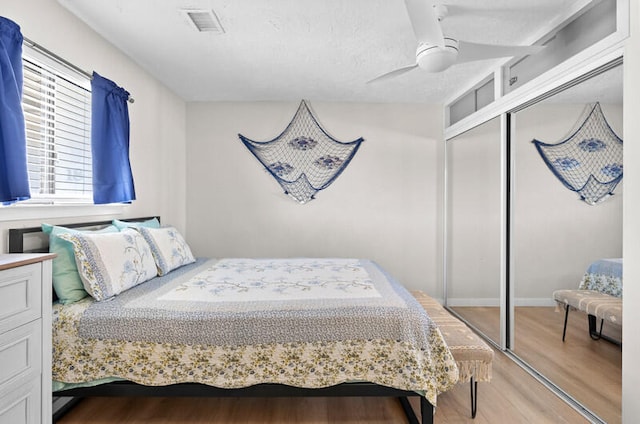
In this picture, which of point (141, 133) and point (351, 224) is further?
point (351, 224)

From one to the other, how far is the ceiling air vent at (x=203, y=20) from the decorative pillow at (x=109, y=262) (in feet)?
4.95

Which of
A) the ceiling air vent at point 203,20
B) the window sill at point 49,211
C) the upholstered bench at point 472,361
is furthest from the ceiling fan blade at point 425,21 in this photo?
the window sill at point 49,211

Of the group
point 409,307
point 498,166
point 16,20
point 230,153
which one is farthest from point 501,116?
point 16,20

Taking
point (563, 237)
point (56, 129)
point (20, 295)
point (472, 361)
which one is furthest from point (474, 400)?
point (56, 129)

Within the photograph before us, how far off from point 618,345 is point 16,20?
3.67 meters

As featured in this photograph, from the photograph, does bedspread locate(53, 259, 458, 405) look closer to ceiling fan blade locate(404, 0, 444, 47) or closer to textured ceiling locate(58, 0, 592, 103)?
ceiling fan blade locate(404, 0, 444, 47)

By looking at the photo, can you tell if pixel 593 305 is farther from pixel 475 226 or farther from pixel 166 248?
pixel 166 248

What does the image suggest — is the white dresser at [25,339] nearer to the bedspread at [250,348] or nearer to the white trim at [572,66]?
the bedspread at [250,348]

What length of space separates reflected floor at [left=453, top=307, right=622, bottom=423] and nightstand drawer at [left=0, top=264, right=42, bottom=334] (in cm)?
287

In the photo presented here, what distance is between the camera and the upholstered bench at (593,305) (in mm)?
2023

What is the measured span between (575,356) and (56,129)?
3644 mm

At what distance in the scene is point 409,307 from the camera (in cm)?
212

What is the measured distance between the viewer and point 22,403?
63.2 inches

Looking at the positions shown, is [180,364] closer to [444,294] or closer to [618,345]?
[618,345]
